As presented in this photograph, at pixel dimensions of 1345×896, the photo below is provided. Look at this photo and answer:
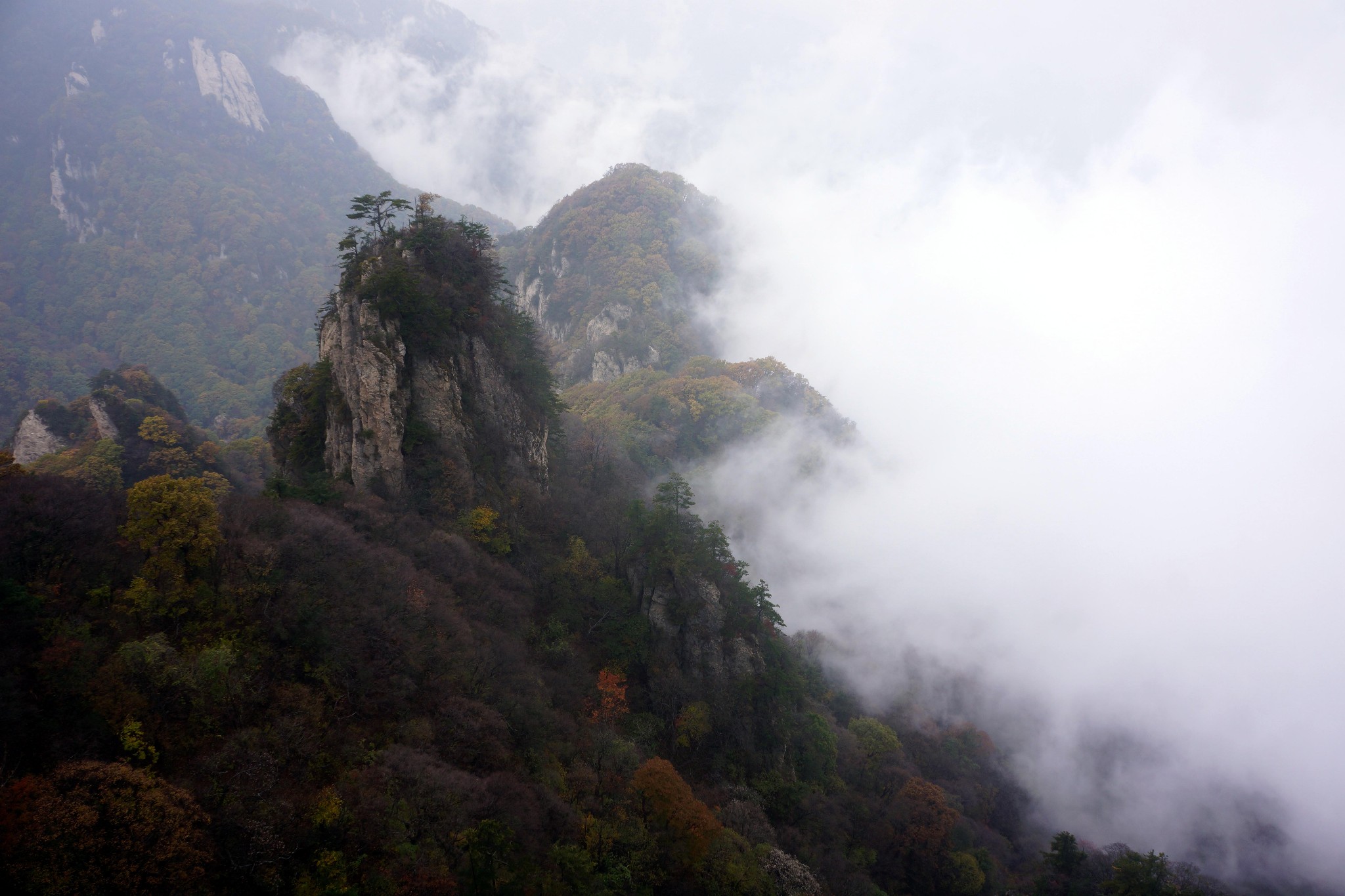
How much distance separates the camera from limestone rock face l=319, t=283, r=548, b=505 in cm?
3694

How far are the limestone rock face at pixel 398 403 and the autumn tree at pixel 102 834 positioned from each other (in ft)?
72.0

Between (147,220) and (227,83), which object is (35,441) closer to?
(147,220)

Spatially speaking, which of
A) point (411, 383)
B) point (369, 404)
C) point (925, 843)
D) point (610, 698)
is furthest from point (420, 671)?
point (925, 843)

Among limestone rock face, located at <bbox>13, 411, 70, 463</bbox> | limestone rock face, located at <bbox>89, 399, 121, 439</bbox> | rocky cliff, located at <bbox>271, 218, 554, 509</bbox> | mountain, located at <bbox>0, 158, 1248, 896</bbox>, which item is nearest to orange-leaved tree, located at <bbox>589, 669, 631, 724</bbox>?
mountain, located at <bbox>0, 158, 1248, 896</bbox>

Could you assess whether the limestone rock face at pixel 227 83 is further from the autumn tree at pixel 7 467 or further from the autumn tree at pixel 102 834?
the autumn tree at pixel 102 834

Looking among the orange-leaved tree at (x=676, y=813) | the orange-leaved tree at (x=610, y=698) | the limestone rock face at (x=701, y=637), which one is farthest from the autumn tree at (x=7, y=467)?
the limestone rock face at (x=701, y=637)

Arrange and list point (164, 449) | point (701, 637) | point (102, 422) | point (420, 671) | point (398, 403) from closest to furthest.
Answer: point (420, 671), point (398, 403), point (701, 637), point (164, 449), point (102, 422)

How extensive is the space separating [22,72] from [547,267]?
167 m

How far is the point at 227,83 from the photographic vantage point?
191 m

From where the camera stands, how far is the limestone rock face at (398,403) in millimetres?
36938

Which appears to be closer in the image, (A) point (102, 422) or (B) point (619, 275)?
(A) point (102, 422)

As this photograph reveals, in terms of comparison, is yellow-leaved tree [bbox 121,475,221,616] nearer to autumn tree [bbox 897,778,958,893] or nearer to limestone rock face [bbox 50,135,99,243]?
autumn tree [bbox 897,778,958,893]

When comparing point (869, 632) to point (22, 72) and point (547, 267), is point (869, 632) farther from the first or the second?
point (22, 72)

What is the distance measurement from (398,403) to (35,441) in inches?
1886
